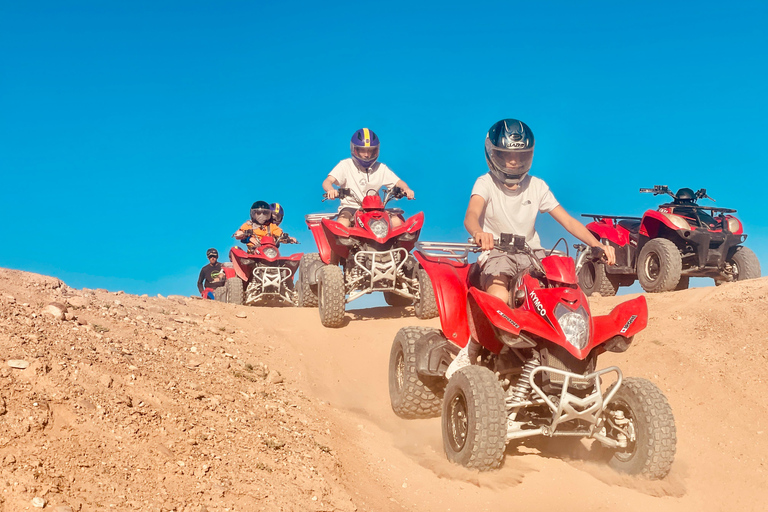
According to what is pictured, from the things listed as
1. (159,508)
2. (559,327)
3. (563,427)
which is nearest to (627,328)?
(559,327)

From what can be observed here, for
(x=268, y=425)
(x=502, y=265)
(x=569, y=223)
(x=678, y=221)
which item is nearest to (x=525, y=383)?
(x=502, y=265)

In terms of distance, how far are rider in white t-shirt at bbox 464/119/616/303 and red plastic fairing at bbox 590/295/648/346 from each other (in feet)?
2.00

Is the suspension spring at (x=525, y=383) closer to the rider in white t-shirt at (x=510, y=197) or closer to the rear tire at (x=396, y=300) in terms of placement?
the rider in white t-shirt at (x=510, y=197)

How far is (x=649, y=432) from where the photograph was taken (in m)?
4.50

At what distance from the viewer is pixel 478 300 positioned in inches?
185

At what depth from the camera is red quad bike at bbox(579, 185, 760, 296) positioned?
35.5 feet

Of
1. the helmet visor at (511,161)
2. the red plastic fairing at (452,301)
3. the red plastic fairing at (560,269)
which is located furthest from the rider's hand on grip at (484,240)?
the helmet visor at (511,161)

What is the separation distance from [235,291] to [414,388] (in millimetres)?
8150

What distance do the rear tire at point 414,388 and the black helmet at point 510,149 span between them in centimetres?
149

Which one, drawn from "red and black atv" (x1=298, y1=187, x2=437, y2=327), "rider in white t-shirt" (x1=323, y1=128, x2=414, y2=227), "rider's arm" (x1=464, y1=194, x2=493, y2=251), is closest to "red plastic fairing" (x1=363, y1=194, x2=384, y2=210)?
"red and black atv" (x1=298, y1=187, x2=437, y2=327)

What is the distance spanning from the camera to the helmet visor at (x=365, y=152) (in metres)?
9.97

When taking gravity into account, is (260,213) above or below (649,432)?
above

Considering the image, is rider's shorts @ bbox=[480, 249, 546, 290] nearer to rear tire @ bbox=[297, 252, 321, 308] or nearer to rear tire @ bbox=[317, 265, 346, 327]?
rear tire @ bbox=[317, 265, 346, 327]

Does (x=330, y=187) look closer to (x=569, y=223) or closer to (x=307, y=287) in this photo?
(x=307, y=287)
